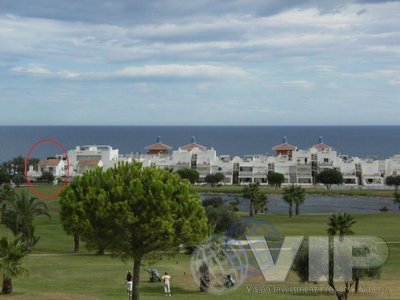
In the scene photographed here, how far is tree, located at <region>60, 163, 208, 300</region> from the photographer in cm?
2958

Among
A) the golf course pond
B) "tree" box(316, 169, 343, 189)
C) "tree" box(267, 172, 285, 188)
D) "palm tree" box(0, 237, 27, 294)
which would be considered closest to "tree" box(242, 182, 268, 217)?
the golf course pond

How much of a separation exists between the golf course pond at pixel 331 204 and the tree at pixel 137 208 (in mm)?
87579

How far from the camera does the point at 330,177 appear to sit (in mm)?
168875

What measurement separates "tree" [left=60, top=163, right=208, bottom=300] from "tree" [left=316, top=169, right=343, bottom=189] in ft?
460

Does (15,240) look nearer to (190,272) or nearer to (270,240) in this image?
(190,272)

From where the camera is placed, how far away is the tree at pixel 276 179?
168 meters

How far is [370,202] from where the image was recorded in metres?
143

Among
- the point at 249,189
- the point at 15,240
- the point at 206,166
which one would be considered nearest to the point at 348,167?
the point at 206,166

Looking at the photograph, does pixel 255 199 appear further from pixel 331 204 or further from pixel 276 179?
pixel 276 179

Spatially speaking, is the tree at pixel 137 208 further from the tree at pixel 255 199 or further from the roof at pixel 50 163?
the roof at pixel 50 163

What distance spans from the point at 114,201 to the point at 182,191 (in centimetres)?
294

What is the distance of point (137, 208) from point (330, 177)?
143m

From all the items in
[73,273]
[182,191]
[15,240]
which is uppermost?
[182,191]

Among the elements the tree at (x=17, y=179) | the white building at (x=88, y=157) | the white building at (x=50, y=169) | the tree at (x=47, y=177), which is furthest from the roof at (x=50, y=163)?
the tree at (x=17, y=179)
